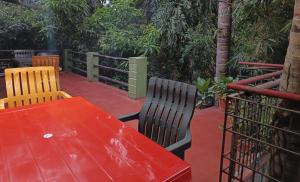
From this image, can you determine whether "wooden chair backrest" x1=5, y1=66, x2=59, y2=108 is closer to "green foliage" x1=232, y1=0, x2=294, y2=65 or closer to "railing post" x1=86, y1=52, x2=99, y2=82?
"green foliage" x1=232, y1=0, x2=294, y2=65

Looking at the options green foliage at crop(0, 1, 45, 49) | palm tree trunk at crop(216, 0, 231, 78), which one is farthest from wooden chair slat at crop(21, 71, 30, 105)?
green foliage at crop(0, 1, 45, 49)

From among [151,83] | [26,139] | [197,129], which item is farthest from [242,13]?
[26,139]

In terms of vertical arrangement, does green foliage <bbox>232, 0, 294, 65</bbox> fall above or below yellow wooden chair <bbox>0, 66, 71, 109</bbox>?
above

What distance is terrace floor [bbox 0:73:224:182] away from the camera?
2605mm

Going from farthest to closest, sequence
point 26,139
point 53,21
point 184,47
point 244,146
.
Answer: point 53,21, point 184,47, point 244,146, point 26,139

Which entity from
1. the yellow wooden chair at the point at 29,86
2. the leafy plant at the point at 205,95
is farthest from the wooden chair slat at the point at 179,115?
the leafy plant at the point at 205,95

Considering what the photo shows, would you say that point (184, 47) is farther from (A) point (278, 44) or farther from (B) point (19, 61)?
(B) point (19, 61)

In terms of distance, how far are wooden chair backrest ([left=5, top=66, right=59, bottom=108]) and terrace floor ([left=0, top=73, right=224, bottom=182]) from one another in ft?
4.38

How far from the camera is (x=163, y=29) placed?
6148 millimetres

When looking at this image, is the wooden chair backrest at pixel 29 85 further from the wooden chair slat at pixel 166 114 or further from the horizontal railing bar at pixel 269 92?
the horizontal railing bar at pixel 269 92

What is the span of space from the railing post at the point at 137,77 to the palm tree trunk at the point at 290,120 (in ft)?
11.8

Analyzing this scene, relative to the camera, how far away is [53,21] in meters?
7.59

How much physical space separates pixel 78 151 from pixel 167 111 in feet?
2.68

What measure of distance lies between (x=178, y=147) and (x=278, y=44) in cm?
281
